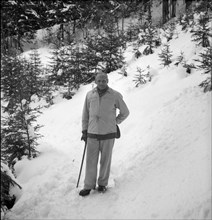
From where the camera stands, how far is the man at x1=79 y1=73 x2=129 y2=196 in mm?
5324

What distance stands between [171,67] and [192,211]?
393 inches

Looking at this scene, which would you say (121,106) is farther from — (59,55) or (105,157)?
(59,55)

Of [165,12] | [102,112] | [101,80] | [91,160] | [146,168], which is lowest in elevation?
[146,168]

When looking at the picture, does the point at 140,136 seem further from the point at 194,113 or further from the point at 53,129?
the point at 53,129

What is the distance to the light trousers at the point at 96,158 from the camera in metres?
5.39

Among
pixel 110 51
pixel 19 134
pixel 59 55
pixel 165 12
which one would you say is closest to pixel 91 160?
pixel 19 134

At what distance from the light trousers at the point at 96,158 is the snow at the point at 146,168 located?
0.28 metres

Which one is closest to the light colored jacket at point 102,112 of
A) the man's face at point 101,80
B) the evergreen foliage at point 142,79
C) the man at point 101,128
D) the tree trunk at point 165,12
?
the man at point 101,128

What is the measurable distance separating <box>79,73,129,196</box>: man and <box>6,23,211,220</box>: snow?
14.2 inches

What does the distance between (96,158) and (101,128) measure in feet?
2.24

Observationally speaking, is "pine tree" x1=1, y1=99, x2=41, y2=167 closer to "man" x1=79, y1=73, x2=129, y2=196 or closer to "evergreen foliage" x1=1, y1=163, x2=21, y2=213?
"evergreen foliage" x1=1, y1=163, x2=21, y2=213

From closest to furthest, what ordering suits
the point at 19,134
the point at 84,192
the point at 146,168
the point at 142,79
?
1. the point at 84,192
2. the point at 146,168
3. the point at 19,134
4. the point at 142,79

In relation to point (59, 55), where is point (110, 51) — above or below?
above

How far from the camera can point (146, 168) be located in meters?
5.91
